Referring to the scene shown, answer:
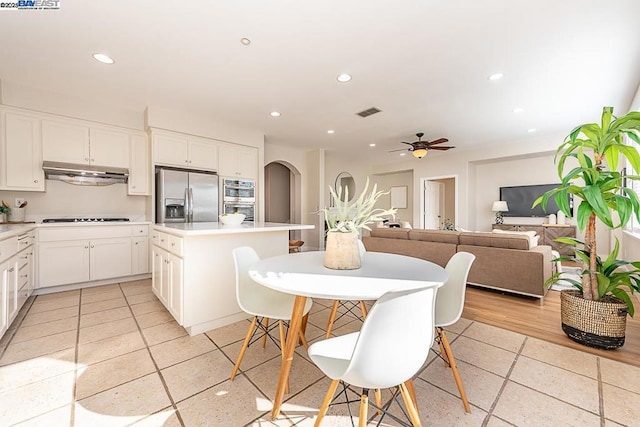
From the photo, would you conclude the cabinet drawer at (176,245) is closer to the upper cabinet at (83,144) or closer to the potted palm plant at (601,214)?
the upper cabinet at (83,144)

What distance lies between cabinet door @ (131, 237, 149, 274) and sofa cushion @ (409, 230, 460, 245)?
4028 mm

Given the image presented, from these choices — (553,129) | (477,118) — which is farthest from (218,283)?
(553,129)

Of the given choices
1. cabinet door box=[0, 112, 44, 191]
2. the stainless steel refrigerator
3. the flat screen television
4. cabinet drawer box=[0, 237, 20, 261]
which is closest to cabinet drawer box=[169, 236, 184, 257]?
cabinet drawer box=[0, 237, 20, 261]

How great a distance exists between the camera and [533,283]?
2986 millimetres

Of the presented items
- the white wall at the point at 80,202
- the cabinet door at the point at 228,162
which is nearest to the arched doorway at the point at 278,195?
the cabinet door at the point at 228,162

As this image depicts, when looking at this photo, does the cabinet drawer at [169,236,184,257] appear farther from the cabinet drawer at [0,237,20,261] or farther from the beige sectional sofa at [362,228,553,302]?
the beige sectional sofa at [362,228,553,302]

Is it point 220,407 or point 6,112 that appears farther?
point 6,112

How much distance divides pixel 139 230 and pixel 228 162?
5.77 ft

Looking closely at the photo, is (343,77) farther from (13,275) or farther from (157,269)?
(13,275)

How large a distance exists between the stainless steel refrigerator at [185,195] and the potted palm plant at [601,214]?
14.2ft

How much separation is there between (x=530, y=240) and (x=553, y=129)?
315 cm

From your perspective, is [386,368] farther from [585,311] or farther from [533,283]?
[533,283]

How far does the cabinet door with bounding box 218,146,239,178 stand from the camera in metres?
4.58

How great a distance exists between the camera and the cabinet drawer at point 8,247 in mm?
1986
